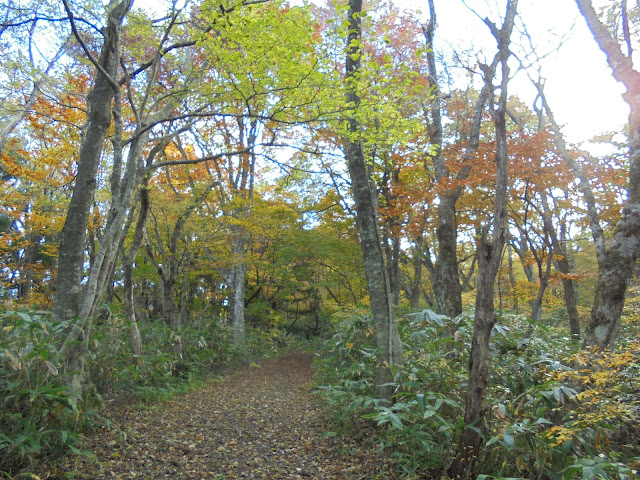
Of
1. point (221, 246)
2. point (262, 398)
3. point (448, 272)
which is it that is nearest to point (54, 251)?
point (221, 246)

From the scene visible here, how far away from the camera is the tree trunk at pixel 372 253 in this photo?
4.61m

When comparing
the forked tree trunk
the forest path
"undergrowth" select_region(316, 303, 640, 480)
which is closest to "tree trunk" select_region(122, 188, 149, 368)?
the forest path

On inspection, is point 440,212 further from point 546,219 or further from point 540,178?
point 546,219

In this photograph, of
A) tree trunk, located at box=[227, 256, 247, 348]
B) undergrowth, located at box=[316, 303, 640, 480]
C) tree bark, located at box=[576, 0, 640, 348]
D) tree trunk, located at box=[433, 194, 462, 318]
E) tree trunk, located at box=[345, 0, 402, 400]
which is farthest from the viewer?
tree trunk, located at box=[227, 256, 247, 348]

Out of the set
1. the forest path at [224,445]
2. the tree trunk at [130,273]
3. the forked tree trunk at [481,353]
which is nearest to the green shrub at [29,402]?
the forest path at [224,445]

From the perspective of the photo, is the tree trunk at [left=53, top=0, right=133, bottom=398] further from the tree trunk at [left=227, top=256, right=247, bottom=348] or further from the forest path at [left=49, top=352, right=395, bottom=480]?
the tree trunk at [left=227, top=256, right=247, bottom=348]

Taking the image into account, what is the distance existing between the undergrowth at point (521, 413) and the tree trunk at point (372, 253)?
1.05ft

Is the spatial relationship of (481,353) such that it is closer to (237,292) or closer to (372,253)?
(372,253)

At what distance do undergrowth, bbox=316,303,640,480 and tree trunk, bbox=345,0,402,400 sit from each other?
1.05ft

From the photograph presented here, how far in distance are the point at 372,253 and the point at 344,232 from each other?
8.65 m

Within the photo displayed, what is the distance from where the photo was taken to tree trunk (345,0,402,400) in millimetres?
4613

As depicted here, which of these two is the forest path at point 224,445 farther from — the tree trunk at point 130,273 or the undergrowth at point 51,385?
the tree trunk at point 130,273

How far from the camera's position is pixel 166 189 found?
38.1 feet

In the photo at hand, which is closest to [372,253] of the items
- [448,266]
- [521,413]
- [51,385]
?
[521,413]
